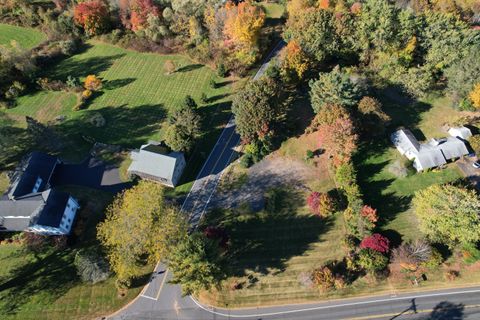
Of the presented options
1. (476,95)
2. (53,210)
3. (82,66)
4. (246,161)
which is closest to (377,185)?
(246,161)

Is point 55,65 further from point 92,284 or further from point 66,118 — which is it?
point 92,284

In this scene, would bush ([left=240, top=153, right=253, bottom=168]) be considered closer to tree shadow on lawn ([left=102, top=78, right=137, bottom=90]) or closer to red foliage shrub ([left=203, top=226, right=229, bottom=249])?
red foliage shrub ([left=203, top=226, right=229, bottom=249])

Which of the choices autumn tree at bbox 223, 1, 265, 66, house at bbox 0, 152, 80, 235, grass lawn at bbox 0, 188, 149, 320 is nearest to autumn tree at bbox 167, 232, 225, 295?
grass lawn at bbox 0, 188, 149, 320

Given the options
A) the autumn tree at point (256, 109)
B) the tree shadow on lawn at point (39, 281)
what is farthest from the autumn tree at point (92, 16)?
the tree shadow on lawn at point (39, 281)

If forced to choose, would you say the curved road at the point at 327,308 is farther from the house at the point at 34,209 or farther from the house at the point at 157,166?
the house at the point at 34,209

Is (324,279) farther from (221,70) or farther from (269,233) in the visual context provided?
(221,70)

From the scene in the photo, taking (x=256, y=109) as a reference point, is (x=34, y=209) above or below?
below

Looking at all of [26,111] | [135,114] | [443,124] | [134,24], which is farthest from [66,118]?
[443,124]
